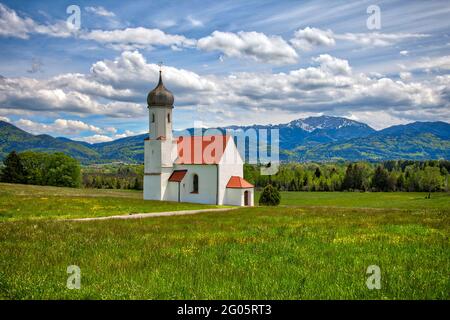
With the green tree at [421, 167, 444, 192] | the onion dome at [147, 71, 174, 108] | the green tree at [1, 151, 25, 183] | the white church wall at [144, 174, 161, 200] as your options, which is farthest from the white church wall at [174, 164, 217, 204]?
the green tree at [421, 167, 444, 192]

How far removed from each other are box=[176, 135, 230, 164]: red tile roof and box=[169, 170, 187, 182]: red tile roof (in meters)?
1.52

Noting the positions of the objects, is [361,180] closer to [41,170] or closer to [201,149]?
[201,149]

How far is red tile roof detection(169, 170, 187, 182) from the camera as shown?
60706 mm

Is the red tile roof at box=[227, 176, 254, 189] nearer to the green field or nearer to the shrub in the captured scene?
the shrub

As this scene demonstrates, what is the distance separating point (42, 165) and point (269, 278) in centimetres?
12226

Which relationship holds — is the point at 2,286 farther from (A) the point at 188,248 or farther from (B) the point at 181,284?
(A) the point at 188,248

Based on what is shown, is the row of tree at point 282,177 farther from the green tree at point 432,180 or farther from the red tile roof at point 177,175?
the red tile roof at point 177,175

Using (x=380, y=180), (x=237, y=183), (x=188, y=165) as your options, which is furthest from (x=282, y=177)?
(x=237, y=183)

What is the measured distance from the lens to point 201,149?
60.5 metres

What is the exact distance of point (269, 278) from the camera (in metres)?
9.19

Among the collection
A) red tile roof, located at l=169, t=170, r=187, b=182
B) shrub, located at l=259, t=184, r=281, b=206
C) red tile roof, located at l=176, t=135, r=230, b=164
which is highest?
red tile roof, located at l=176, t=135, r=230, b=164

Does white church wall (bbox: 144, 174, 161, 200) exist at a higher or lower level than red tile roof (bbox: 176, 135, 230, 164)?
lower

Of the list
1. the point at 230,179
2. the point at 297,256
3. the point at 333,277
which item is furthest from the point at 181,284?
the point at 230,179

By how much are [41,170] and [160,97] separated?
232 ft
